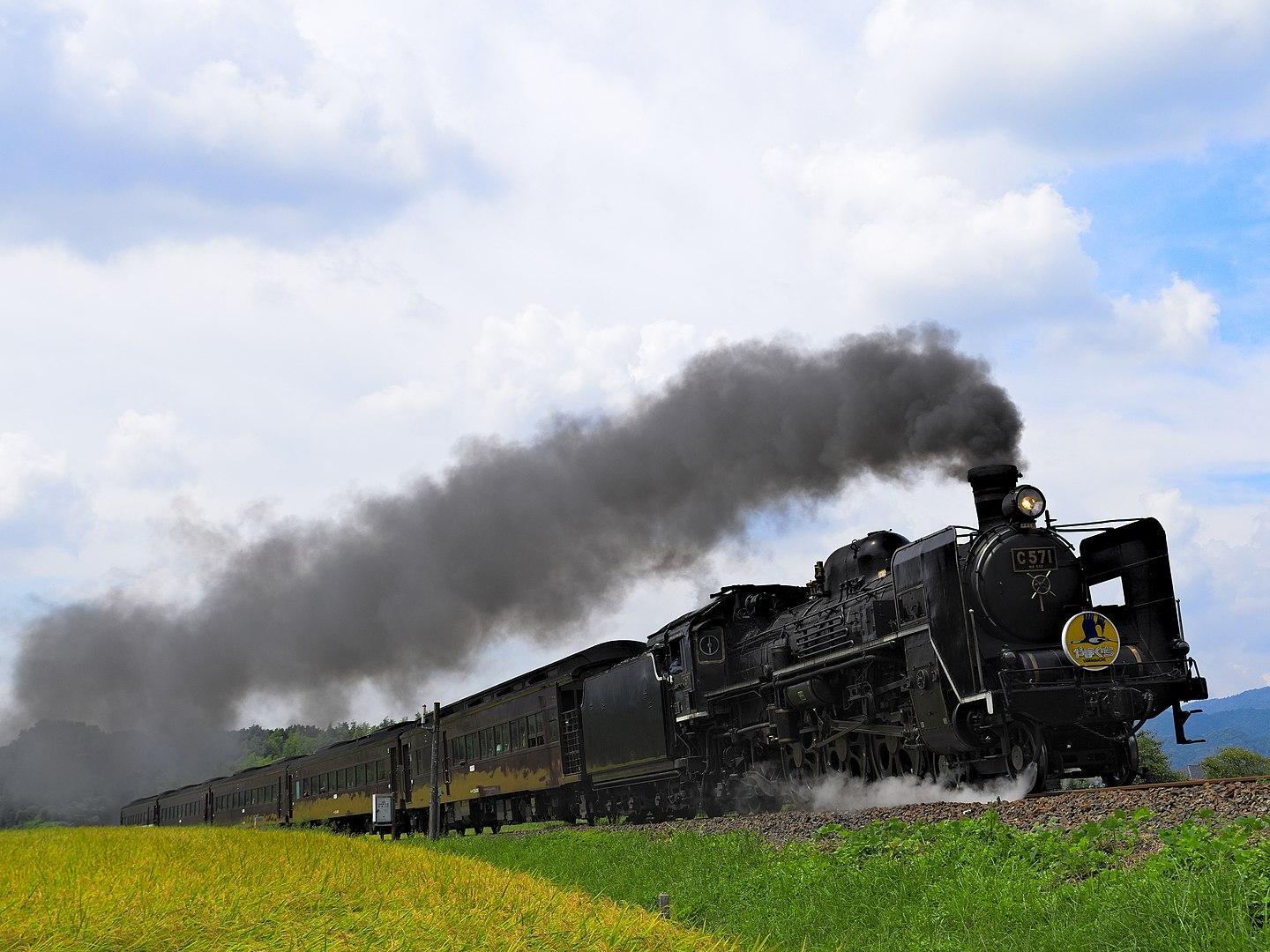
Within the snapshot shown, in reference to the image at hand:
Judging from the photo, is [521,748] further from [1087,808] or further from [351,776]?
[1087,808]

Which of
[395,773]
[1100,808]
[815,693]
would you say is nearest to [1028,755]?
[1100,808]

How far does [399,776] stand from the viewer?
3434 centimetres

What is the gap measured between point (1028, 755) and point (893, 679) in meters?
2.49

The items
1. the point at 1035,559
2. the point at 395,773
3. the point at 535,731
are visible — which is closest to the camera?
the point at 1035,559

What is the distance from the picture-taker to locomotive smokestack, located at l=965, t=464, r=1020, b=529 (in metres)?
14.7

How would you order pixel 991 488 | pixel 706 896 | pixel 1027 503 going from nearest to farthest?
pixel 706 896 → pixel 1027 503 → pixel 991 488

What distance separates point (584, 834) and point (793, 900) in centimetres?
881

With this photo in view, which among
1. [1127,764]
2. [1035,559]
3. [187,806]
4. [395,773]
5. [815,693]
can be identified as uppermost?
[1035,559]

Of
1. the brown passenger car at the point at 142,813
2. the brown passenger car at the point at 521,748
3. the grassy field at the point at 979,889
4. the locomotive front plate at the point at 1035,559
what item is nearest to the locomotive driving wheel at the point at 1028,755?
the locomotive front plate at the point at 1035,559

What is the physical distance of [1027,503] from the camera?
1428 centimetres

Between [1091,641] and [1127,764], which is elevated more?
[1091,641]

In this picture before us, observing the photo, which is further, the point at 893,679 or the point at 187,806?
the point at 187,806

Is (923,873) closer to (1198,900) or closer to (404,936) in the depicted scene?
(1198,900)

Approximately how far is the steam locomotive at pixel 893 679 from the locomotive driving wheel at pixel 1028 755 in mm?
23
